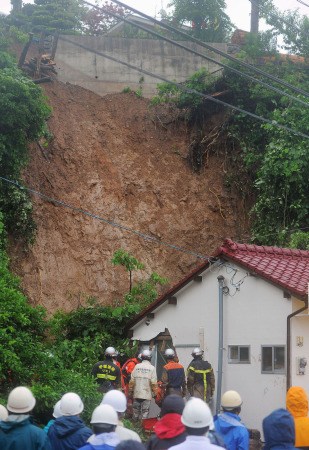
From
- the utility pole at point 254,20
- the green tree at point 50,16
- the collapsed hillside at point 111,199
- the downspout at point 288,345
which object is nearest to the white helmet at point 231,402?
the downspout at point 288,345

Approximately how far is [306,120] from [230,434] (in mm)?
19777

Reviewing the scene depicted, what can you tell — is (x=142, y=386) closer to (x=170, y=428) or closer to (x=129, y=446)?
(x=170, y=428)

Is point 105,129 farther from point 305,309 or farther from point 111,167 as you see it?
point 305,309

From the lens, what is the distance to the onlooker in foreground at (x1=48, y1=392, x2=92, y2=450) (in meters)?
7.76

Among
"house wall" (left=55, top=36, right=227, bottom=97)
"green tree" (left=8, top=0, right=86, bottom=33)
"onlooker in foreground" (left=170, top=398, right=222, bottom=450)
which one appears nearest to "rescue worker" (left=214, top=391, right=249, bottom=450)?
"onlooker in foreground" (left=170, top=398, right=222, bottom=450)

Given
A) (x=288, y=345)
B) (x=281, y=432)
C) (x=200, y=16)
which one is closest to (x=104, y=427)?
(x=281, y=432)

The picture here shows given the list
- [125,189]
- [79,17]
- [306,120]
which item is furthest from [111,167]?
[79,17]

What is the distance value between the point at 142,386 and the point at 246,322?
286cm

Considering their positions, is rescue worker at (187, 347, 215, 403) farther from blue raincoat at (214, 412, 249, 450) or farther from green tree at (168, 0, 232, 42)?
green tree at (168, 0, 232, 42)

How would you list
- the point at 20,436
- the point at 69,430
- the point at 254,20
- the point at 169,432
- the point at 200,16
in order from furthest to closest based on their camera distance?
the point at 200,16 < the point at 254,20 < the point at 69,430 < the point at 20,436 < the point at 169,432

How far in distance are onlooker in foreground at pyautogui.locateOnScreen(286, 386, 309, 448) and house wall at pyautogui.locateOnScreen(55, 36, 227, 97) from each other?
24521 millimetres

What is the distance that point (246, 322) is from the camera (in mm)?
17672

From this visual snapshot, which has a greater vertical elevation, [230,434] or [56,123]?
[56,123]

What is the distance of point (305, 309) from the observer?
16188 millimetres
